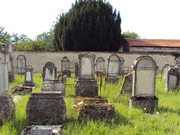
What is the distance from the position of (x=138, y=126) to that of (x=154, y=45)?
24.9 m

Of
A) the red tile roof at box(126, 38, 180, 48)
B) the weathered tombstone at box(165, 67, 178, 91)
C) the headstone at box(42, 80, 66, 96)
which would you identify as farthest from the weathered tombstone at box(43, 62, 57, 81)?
the red tile roof at box(126, 38, 180, 48)

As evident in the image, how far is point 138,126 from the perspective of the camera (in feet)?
14.8

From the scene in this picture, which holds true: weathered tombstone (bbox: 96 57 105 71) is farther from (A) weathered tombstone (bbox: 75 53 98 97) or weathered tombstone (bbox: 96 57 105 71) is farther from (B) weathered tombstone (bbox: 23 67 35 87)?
(A) weathered tombstone (bbox: 75 53 98 97)

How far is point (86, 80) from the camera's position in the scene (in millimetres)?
8281

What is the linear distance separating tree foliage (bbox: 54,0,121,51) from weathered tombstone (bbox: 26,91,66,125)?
68.4ft

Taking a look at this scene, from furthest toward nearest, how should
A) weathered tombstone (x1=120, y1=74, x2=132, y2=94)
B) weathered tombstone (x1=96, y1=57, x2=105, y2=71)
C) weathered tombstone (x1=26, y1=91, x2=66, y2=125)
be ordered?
weathered tombstone (x1=96, y1=57, x2=105, y2=71) → weathered tombstone (x1=120, y1=74, x2=132, y2=94) → weathered tombstone (x1=26, y1=91, x2=66, y2=125)

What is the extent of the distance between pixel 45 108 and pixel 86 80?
3.78 m

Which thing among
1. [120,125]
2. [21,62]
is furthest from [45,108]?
[21,62]

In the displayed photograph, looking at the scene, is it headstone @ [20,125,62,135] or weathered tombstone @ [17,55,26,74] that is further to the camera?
weathered tombstone @ [17,55,26,74]

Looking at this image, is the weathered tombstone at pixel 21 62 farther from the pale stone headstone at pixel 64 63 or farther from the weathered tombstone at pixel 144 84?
the weathered tombstone at pixel 144 84

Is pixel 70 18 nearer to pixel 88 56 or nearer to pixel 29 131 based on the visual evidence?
pixel 88 56

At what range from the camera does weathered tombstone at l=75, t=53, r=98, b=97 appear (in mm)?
8109

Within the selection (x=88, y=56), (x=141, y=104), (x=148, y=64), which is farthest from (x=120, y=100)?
(x=88, y=56)

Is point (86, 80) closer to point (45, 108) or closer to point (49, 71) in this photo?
point (49, 71)
